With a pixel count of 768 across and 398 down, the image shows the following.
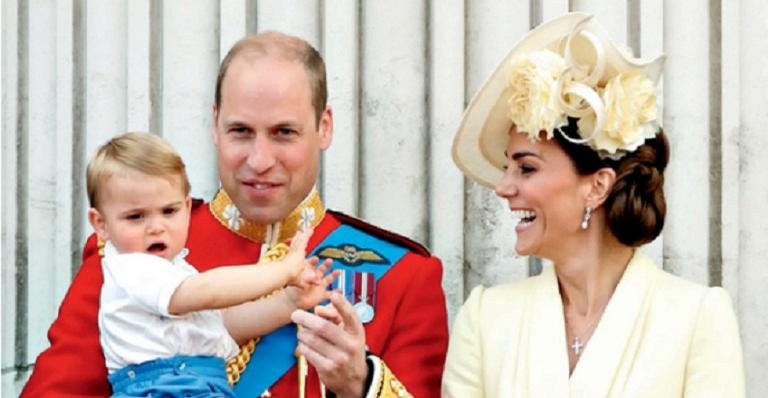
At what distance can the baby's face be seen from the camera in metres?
3.24

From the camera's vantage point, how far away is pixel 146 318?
3273 mm

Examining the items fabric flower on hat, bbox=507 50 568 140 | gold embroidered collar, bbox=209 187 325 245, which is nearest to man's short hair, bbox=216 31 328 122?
gold embroidered collar, bbox=209 187 325 245

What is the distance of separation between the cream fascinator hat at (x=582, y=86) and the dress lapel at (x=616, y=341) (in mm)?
285

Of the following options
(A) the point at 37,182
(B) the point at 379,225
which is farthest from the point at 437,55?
(A) the point at 37,182

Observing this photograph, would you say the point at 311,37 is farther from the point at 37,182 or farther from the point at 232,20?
the point at 37,182

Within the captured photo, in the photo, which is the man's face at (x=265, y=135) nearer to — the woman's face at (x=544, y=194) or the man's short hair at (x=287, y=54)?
the man's short hair at (x=287, y=54)

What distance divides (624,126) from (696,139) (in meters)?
0.78

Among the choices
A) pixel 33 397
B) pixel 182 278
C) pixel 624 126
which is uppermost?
pixel 624 126

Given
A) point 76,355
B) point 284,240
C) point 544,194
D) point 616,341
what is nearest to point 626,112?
point 544,194

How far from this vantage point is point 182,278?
3246 millimetres

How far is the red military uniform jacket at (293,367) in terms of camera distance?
3.54 m

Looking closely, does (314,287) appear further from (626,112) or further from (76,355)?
(626,112)

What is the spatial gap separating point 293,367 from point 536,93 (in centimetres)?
80

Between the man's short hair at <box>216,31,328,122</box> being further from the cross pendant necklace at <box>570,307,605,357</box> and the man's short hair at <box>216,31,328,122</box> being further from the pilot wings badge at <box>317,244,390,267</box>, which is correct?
the cross pendant necklace at <box>570,307,605,357</box>
